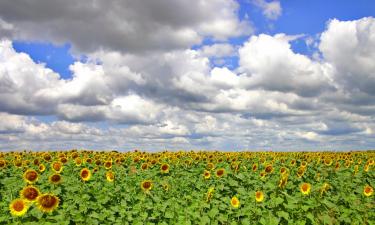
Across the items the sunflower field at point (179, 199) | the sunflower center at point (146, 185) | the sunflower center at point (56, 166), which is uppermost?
the sunflower center at point (56, 166)

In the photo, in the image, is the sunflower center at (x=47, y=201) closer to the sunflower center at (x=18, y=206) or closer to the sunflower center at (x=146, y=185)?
the sunflower center at (x=18, y=206)

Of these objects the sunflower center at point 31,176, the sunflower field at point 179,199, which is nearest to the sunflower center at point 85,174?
the sunflower field at point 179,199

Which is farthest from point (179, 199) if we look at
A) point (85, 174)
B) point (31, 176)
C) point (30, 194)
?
point (30, 194)

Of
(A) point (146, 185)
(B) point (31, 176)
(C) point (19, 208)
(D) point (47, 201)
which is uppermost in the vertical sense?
(B) point (31, 176)

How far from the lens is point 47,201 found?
30.0 feet

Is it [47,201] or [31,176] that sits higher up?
[31,176]

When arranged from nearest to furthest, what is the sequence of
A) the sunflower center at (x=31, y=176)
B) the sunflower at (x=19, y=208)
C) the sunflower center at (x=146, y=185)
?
the sunflower at (x=19, y=208) < the sunflower center at (x=31, y=176) < the sunflower center at (x=146, y=185)

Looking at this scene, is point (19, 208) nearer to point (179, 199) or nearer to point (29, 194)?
point (29, 194)

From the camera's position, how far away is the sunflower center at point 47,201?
912 cm

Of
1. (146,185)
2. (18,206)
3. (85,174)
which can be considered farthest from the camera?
(85,174)

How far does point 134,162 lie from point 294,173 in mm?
7176


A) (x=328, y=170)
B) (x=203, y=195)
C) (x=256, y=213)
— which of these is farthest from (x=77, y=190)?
(x=328, y=170)

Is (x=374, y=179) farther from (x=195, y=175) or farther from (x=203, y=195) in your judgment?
(x=203, y=195)

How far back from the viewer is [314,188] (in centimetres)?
1277
